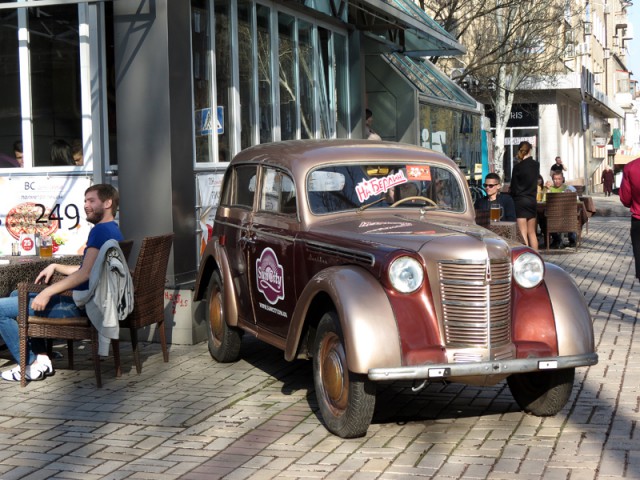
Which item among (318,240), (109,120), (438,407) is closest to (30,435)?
(318,240)

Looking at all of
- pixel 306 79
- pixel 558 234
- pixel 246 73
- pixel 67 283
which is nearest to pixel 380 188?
pixel 67 283

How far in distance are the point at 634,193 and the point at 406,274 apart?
16.3 ft

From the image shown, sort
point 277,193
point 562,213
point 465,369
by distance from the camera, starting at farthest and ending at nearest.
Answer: point 562,213
point 277,193
point 465,369

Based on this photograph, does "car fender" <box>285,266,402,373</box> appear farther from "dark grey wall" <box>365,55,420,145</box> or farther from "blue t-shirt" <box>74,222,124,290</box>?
"dark grey wall" <box>365,55,420,145</box>

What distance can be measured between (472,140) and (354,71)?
9026 millimetres

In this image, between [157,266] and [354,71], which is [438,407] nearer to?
[157,266]

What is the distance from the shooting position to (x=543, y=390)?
6711 millimetres

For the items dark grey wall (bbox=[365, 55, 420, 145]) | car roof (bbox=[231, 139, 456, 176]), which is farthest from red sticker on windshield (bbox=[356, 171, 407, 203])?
dark grey wall (bbox=[365, 55, 420, 145])

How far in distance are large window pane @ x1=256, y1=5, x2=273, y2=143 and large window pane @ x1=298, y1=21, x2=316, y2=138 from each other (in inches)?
50.4

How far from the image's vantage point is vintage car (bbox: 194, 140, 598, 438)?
6.11 meters

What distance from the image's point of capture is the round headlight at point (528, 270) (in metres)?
6.41

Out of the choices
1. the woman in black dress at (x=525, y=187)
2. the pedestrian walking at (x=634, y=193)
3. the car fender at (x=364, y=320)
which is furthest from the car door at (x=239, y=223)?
the woman in black dress at (x=525, y=187)

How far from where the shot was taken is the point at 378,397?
7391mm

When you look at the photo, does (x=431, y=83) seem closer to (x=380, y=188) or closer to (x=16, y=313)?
(x=380, y=188)
